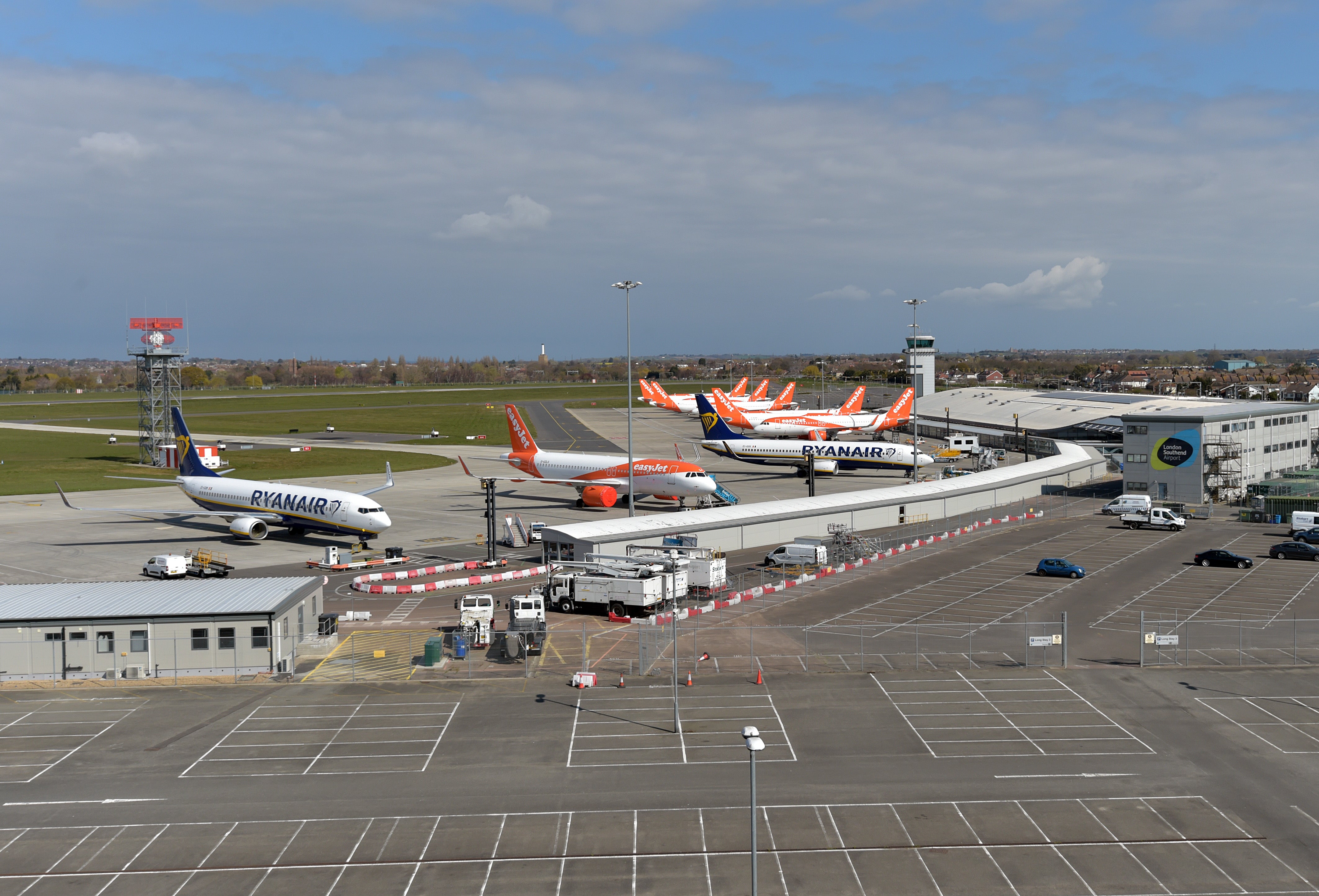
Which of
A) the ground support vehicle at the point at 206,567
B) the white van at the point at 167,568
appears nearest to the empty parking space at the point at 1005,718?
the ground support vehicle at the point at 206,567

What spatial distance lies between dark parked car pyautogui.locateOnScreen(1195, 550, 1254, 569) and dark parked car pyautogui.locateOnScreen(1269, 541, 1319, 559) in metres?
2.99

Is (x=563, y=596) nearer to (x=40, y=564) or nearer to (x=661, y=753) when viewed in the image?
(x=661, y=753)

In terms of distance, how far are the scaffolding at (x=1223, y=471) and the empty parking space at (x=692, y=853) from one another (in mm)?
73715

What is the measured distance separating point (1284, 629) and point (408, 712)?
41.2m

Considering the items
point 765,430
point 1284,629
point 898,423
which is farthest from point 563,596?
point 898,423

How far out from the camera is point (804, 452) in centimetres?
11425

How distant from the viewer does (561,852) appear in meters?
26.7

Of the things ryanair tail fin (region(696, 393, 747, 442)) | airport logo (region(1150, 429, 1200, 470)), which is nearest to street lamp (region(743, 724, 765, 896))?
airport logo (region(1150, 429, 1200, 470))

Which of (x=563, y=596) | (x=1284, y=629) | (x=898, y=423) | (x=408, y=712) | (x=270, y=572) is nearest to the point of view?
(x=408, y=712)

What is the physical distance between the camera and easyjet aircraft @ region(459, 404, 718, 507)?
275ft

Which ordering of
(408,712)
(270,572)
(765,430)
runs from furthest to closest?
(765,430) → (270,572) → (408,712)

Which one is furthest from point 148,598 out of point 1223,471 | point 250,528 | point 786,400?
point 786,400

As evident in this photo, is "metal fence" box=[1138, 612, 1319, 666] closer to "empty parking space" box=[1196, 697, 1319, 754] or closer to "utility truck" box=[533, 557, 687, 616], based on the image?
"empty parking space" box=[1196, 697, 1319, 754]

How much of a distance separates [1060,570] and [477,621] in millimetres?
36388
